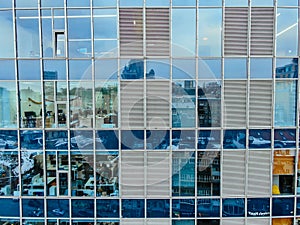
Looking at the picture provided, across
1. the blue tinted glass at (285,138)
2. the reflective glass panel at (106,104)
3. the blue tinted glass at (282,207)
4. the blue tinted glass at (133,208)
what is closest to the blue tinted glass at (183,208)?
the blue tinted glass at (133,208)

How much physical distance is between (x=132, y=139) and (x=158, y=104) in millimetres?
1314

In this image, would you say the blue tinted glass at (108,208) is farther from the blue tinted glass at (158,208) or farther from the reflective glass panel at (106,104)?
the reflective glass panel at (106,104)

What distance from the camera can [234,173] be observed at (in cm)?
689

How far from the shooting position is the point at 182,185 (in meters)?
6.91

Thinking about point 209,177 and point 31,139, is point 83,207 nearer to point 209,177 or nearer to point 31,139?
point 31,139

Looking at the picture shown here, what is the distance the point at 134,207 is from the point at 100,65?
174 inches

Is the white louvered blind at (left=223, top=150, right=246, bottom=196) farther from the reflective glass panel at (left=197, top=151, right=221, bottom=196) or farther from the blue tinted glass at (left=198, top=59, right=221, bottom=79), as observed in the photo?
the blue tinted glass at (left=198, top=59, right=221, bottom=79)

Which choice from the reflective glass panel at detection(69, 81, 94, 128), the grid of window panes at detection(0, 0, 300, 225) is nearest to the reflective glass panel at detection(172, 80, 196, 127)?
the grid of window panes at detection(0, 0, 300, 225)

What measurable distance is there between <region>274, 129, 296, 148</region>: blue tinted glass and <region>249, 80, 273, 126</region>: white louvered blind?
0.41 meters

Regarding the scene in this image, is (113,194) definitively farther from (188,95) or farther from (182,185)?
(188,95)

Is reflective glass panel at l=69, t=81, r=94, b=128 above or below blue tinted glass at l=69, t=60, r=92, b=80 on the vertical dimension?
below

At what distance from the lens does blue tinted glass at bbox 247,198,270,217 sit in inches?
272

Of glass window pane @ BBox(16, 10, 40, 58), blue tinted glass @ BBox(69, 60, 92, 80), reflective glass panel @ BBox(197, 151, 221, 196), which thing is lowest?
reflective glass panel @ BBox(197, 151, 221, 196)

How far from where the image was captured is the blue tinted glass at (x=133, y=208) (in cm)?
691
